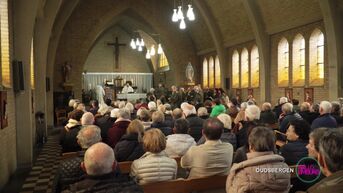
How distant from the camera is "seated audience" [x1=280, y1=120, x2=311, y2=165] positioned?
387 centimetres

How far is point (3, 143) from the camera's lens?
637cm

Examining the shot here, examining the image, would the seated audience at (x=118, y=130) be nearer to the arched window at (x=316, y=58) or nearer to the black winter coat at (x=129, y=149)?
the black winter coat at (x=129, y=149)

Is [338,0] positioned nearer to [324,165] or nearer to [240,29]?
[240,29]

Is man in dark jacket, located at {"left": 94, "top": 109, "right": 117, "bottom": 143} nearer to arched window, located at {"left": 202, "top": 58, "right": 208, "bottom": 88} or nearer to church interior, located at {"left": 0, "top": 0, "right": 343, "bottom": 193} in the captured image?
church interior, located at {"left": 0, "top": 0, "right": 343, "bottom": 193}

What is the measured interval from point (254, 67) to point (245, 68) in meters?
0.95

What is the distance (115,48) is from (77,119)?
2362 cm

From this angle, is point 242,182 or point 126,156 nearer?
point 242,182

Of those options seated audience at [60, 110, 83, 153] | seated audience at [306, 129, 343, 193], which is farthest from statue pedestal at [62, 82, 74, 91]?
seated audience at [306, 129, 343, 193]

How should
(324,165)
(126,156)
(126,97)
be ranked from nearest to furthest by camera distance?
(324,165) < (126,156) < (126,97)

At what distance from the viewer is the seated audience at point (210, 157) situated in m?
3.82

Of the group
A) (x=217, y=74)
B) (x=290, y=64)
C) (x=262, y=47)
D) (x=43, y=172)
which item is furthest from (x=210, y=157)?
(x=217, y=74)

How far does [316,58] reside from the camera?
13633 millimetres

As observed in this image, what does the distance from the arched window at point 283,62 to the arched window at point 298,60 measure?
25.8 inches

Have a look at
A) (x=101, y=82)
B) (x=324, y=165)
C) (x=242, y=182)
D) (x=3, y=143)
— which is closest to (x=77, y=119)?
(x=3, y=143)
